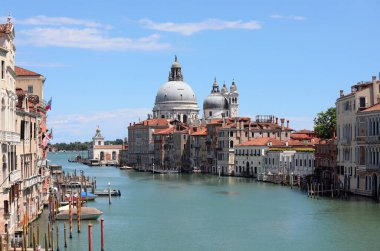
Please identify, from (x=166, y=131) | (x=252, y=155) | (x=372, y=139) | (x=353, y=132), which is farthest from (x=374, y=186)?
(x=166, y=131)

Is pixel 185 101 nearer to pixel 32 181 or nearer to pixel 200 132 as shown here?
pixel 200 132

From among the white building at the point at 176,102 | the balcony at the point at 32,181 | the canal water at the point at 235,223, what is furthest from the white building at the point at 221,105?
the balcony at the point at 32,181

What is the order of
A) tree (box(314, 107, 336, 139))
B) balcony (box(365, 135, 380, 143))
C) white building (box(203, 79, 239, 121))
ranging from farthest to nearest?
white building (box(203, 79, 239, 121)) < tree (box(314, 107, 336, 139)) < balcony (box(365, 135, 380, 143))

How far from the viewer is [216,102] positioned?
361 ft

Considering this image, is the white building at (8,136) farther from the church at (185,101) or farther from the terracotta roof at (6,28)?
the church at (185,101)

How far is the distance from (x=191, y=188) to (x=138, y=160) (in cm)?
5446

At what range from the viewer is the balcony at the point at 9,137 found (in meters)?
21.4

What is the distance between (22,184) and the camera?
85.6 ft

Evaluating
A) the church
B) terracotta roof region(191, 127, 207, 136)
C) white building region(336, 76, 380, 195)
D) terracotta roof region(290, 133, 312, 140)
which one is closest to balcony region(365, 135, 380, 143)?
white building region(336, 76, 380, 195)

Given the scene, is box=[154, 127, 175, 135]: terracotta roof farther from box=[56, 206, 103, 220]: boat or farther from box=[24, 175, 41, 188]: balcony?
box=[24, 175, 41, 188]: balcony

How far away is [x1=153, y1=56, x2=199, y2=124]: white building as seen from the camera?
377ft

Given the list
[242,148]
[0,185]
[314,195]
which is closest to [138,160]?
[242,148]

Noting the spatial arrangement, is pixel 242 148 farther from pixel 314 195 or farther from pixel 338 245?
pixel 338 245

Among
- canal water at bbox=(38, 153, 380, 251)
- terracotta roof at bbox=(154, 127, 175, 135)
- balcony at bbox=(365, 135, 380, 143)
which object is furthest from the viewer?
terracotta roof at bbox=(154, 127, 175, 135)
